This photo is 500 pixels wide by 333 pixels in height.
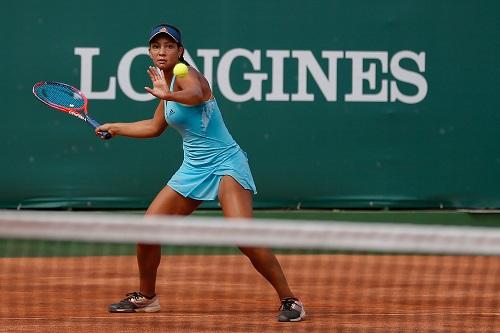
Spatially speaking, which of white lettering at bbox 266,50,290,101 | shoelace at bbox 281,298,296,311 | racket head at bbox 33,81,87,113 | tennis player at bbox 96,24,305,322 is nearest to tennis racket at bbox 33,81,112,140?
racket head at bbox 33,81,87,113

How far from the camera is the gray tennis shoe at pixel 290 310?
5602 millimetres

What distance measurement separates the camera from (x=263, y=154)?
8125 millimetres

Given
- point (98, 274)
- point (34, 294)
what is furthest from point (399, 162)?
point (34, 294)

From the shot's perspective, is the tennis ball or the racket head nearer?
the tennis ball

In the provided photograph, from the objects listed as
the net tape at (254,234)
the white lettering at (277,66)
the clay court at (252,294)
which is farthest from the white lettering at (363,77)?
the net tape at (254,234)

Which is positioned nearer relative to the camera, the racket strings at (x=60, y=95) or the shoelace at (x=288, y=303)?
the shoelace at (x=288, y=303)

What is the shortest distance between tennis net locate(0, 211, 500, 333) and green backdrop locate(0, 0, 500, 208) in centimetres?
43

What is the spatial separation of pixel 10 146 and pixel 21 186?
256 mm

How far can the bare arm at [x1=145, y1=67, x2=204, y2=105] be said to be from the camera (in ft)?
17.0

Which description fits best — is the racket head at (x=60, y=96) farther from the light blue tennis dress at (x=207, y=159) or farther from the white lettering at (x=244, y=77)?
the white lettering at (x=244, y=77)

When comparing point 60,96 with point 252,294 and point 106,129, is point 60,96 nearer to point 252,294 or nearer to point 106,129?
point 106,129

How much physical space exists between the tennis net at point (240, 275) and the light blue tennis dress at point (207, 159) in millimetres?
375

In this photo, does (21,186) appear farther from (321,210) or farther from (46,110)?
(321,210)

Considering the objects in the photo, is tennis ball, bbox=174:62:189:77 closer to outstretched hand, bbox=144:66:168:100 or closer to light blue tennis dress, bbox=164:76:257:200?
outstretched hand, bbox=144:66:168:100
